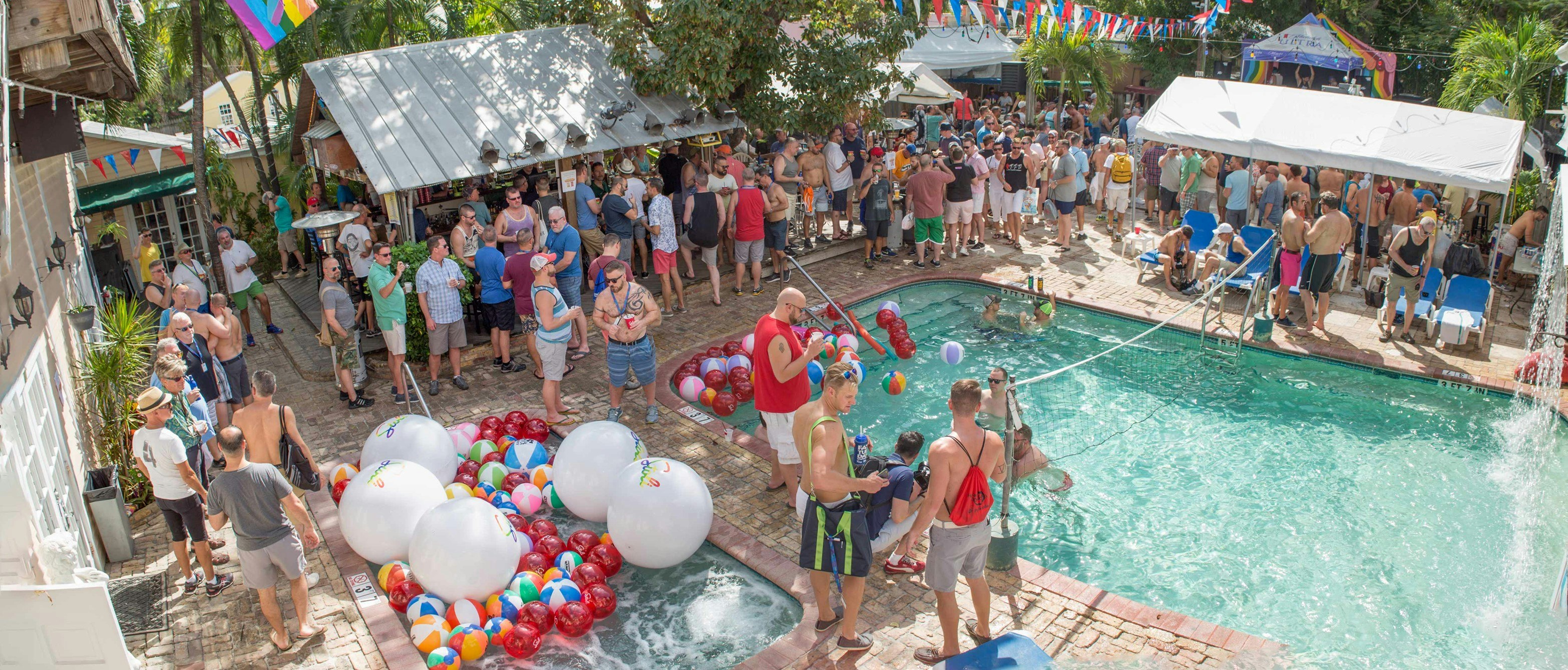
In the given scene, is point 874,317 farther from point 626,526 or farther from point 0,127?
point 0,127

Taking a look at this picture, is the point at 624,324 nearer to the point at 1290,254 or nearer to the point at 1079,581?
the point at 1079,581

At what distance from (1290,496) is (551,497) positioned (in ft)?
19.2

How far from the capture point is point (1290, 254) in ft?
37.8

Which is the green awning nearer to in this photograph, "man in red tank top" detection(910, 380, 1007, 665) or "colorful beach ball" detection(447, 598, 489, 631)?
"colorful beach ball" detection(447, 598, 489, 631)

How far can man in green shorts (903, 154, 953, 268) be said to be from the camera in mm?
13492

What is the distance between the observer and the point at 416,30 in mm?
17922

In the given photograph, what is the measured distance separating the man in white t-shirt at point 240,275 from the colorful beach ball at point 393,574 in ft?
18.7

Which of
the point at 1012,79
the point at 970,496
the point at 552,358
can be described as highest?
the point at 1012,79

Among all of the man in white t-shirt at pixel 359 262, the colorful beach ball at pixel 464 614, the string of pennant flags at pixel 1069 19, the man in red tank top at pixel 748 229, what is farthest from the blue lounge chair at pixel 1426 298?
the man in white t-shirt at pixel 359 262

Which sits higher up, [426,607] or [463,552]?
[463,552]

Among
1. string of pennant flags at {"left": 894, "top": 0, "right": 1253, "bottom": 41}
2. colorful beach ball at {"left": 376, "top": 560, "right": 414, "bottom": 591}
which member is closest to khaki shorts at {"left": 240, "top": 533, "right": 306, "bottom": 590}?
colorful beach ball at {"left": 376, "top": 560, "right": 414, "bottom": 591}

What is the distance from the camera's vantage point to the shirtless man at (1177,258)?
1294cm

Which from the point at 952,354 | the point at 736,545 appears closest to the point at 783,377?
the point at 736,545

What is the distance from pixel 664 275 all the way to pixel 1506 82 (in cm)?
1280
